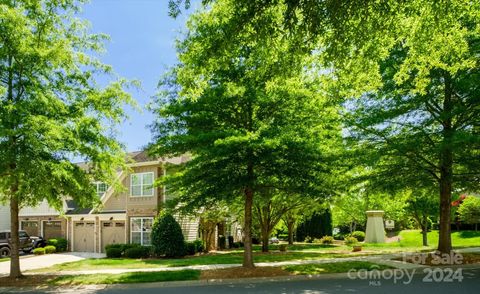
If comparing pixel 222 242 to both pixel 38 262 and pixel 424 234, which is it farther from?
pixel 424 234

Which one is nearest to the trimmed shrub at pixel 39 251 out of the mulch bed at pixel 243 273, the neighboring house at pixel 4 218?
the neighboring house at pixel 4 218

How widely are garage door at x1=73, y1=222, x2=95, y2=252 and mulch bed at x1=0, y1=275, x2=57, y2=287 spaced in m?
17.3

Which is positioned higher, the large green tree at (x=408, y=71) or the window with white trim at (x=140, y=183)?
the large green tree at (x=408, y=71)

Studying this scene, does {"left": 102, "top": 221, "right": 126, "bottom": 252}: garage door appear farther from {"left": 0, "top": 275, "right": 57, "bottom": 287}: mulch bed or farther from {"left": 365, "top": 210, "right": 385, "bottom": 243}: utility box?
{"left": 365, "top": 210, "right": 385, "bottom": 243}: utility box

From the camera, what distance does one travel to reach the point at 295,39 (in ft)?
33.2

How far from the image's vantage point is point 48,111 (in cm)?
1403

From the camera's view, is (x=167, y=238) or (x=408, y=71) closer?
(x=408, y=71)

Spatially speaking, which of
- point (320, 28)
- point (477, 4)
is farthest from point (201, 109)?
point (477, 4)

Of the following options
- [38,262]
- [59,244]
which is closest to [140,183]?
[38,262]

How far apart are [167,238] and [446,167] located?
594 inches

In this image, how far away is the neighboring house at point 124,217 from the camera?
28797 mm

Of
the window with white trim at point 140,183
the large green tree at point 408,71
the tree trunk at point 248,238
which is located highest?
the large green tree at point 408,71

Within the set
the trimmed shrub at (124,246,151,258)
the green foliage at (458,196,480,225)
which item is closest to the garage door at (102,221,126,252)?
the trimmed shrub at (124,246,151,258)

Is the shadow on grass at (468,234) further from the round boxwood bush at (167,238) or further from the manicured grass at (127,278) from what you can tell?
the manicured grass at (127,278)
